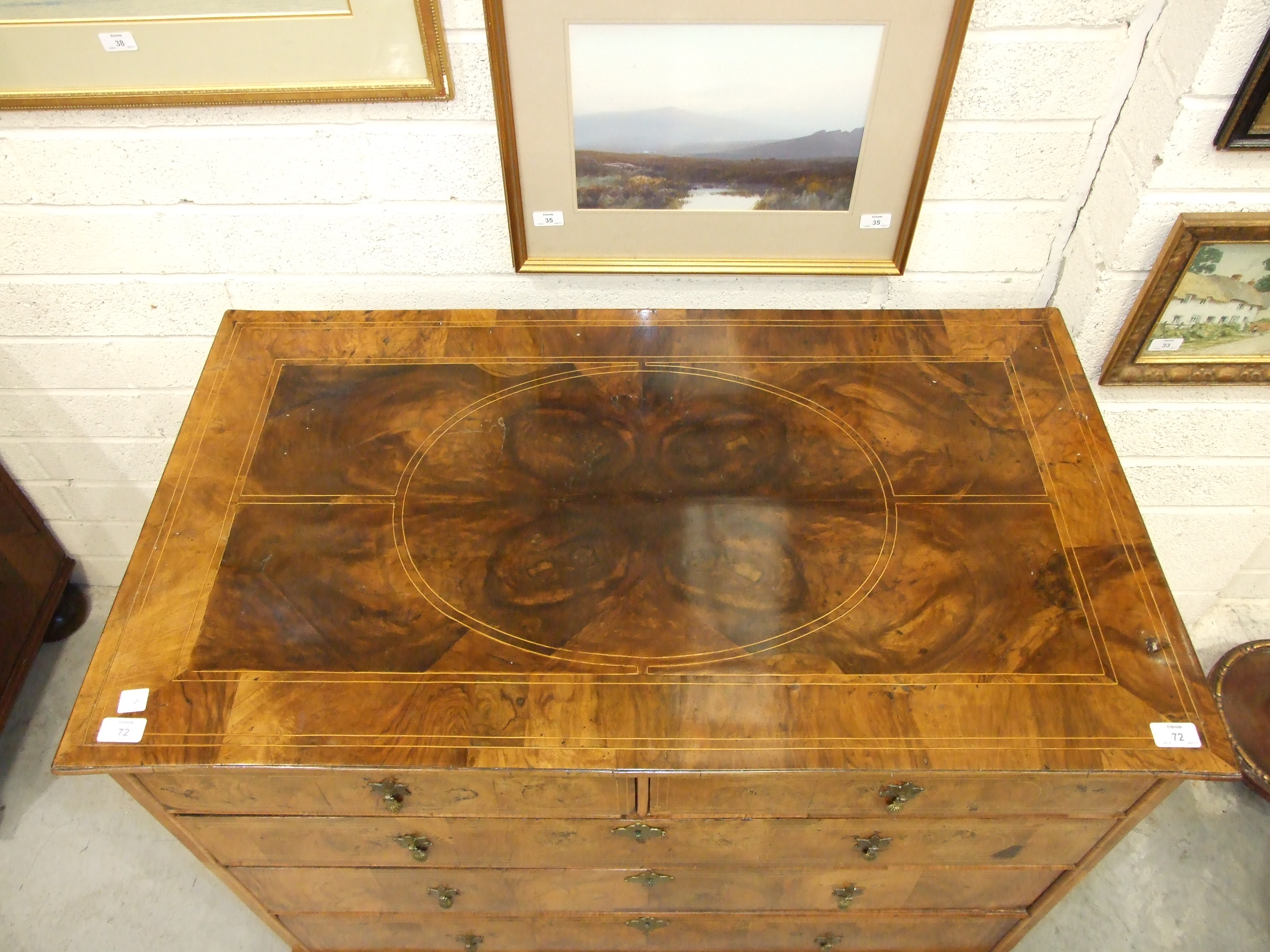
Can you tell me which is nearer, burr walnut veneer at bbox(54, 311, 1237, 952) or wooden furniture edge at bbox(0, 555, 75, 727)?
burr walnut veneer at bbox(54, 311, 1237, 952)

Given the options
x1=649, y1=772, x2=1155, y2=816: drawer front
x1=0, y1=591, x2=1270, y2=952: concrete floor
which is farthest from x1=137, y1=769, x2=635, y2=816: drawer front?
x1=0, y1=591, x2=1270, y2=952: concrete floor

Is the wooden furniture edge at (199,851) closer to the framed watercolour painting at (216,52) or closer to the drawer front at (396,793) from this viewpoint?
the drawer front at (396,793)

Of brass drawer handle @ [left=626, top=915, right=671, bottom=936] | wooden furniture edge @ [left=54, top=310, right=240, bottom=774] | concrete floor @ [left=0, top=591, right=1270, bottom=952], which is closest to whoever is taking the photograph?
wooden furniture edge @ [left=54, top=310, right=240, bottom=774]

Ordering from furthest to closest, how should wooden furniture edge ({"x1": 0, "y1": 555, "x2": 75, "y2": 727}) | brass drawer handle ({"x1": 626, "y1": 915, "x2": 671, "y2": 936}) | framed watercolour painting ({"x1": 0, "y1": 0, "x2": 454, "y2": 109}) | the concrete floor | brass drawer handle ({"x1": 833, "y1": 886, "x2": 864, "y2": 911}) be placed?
wooden furniture edge ({"x1": 0, "y1": 555, "x2": 75, "y2": 727})
the concrete floor
brass drawer handle ({"x1": 626, "y1": 915, "x2": 671, "y2": 936})
brass drawer handle ({"x1": 833, "y1": 886, "x2": 864, "y2": 911})
framed watercolour painting ({"x1": 0, "y1": 0, "x2": 454, "y2": 109})

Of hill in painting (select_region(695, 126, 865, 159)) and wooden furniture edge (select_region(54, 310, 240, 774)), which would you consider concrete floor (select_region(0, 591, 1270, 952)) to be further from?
hill in painting (select_region(695, 126, 865, 159))

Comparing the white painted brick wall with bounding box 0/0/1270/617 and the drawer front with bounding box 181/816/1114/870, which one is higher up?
the white painted brick wall with bounding box 0/0/1270/617

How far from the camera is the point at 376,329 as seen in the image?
1.76 m

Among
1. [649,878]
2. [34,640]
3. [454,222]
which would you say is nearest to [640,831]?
[649,878]

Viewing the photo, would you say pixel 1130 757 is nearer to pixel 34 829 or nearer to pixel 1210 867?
pixel 1210 867

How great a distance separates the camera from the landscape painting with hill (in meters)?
1.50

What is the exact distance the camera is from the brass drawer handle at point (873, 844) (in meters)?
1.53

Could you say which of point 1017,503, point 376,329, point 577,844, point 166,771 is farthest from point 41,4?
point 1017,503

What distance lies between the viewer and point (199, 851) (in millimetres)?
1569

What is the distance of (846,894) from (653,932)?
421mm
